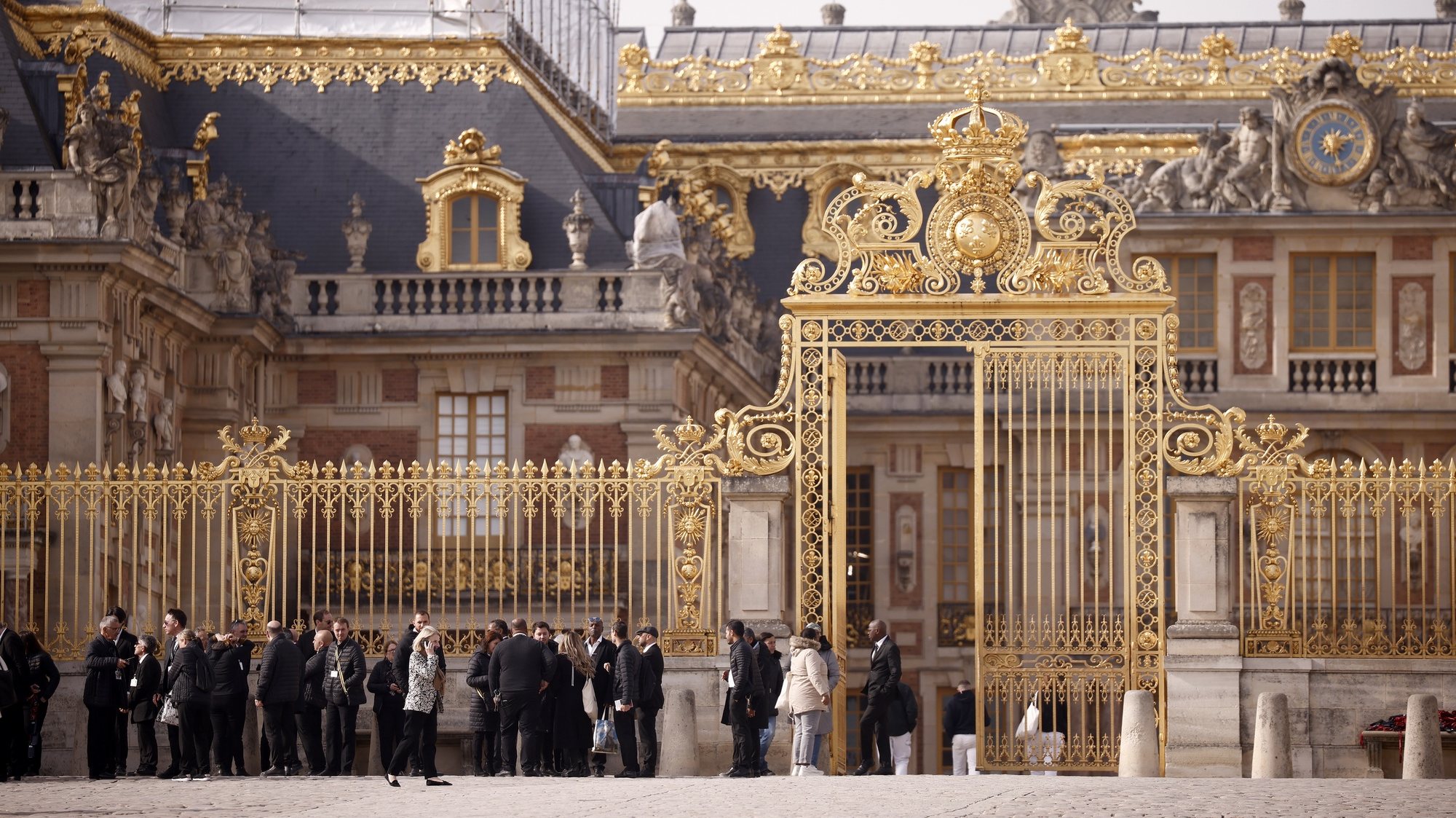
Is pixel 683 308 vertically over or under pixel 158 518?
over

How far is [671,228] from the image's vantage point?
3562 centimetres

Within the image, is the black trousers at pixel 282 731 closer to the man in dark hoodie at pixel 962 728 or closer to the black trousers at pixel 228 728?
the black trousers at pixel 228 728

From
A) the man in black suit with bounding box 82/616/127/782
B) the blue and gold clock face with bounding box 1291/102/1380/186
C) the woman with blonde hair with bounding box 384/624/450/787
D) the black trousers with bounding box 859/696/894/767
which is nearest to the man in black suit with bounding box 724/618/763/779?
the black trousers with bounding box 859/696/894/767

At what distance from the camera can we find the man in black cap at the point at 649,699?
938 inches

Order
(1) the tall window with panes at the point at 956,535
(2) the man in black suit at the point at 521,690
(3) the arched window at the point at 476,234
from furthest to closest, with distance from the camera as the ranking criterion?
1. (1) the tall window with panes at the point at 956,535
2. (3) the arched window at the point at 476,234
3. (2) the man in black suit at the point at 521,690

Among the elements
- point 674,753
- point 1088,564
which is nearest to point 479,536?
point 1088,564

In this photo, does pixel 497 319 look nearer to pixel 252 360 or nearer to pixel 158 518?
pixel 252 360

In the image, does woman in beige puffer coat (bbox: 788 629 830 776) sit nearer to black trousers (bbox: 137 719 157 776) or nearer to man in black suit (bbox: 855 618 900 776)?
man in black suit (bbox: 855 618 900 776)

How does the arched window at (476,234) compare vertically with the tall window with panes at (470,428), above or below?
above

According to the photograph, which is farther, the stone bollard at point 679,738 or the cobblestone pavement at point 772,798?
the stone bollard at point 679,738

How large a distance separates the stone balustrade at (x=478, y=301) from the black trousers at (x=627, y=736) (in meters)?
11.7

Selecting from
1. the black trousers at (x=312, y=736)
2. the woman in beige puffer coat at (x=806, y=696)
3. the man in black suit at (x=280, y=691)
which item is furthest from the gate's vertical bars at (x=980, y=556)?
the man in black suit at (x=280, y=691)

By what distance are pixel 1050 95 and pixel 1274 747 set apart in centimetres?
2170

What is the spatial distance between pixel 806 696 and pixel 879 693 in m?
1.05
